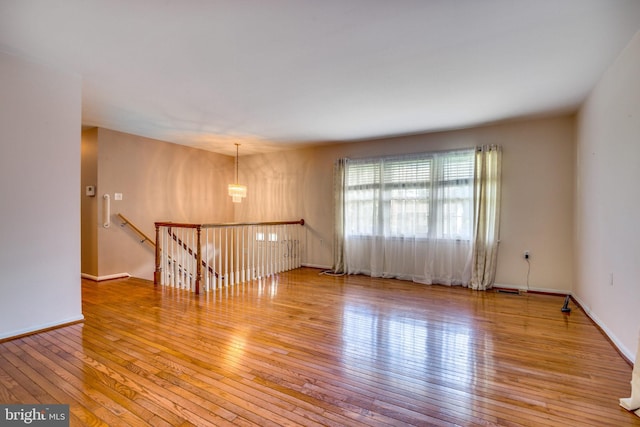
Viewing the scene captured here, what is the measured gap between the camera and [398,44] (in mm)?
2430

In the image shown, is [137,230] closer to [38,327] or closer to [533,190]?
[38,327]

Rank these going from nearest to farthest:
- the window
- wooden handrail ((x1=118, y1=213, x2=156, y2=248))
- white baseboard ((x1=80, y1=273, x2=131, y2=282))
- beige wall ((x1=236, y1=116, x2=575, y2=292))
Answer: beige wall ((x1=236, y1=116, x2=575, y2=292))
the window
white baseboard ((x1=80, y1=273, x2=131, y2=282))
wooden handrail ((x1=118, y1=213, x2=156, y2=248))

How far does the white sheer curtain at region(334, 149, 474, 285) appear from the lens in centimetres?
484

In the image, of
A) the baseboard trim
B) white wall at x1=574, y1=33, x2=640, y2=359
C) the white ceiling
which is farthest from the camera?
the baseboard trim

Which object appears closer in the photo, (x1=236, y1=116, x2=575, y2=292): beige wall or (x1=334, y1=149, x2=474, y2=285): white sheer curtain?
(x1=236, y1=116, x2=575, y2=292): beige wall

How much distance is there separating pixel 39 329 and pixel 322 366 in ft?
8.91

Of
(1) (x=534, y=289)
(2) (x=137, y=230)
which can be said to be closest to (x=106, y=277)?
(2) (x=137, y=230)

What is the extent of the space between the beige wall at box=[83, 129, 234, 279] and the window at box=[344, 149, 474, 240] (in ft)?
10.6

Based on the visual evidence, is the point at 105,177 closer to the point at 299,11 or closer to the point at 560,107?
the point at 299,11

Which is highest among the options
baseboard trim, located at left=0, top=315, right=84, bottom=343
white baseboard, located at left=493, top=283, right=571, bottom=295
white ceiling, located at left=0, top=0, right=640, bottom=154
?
white ceiling, located at left=0, top=0, right=640, bottom=154

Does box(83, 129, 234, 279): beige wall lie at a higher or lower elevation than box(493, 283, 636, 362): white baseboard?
higher

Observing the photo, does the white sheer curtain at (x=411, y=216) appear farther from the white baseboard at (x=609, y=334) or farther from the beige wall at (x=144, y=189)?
the beige wall at (x=144, y=189)

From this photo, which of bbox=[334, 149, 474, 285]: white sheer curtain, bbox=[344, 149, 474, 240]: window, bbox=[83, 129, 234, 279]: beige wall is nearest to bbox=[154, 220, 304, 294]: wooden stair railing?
bbox=[83, 129, 234, 279]: beige wall

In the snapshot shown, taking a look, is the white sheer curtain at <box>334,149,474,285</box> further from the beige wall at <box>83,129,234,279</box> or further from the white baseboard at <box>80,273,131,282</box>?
the white baseboard at <box>80,273,131,282</box>
